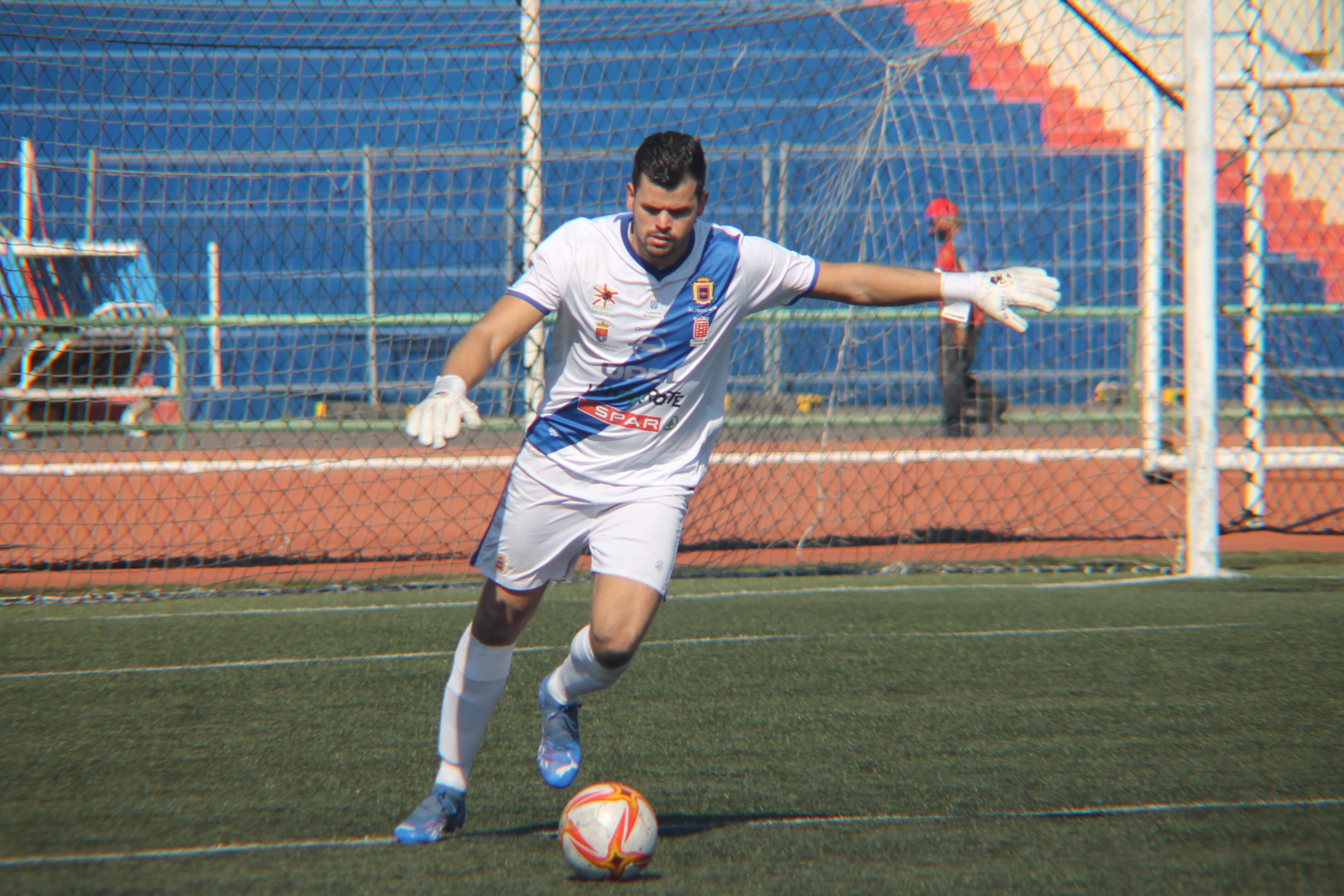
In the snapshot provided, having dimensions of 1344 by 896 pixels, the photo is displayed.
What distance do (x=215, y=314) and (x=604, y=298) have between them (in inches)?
226

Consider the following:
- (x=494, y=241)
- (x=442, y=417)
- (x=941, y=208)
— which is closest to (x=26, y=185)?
(x=494, y=241)

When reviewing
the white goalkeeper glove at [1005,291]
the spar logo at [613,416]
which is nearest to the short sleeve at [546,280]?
the spar logo at [613,416]

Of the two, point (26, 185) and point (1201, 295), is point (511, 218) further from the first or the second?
point (1201, 295)

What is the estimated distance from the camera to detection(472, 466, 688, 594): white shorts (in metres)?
3.28

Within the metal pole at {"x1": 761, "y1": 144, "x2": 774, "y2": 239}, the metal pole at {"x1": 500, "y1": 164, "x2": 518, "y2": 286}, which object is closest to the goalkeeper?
the metal pole at {"x1": 761, "y1": 144, "x2": 774, "y2": 239}

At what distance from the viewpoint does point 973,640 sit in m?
5.33

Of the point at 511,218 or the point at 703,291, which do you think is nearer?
the point at 703,291

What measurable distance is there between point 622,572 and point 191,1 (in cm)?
711

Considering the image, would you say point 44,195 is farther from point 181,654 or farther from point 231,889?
point 231,889

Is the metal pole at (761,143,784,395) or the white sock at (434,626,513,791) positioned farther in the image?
the metal pole at (761,143,784,395)

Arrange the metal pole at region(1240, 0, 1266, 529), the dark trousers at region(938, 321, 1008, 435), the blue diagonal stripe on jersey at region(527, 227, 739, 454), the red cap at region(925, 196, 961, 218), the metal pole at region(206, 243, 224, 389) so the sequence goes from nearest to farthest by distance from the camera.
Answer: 1. the blue diagonal stripe on jersey at region(527, 227, 739, 454)
2. the metal pole at region(1240, 0, 1266, 529)
3. the metal pole at region(206, 243, 224, 389)
4. the red cap at region(925, 196, 961, 218)
5. the dark trousers at region(938, 321, 1008, 435)

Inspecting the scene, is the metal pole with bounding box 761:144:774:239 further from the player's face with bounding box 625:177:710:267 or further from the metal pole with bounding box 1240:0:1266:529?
the player's face with bounding box 625:177:710:267

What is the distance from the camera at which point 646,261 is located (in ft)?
10.6

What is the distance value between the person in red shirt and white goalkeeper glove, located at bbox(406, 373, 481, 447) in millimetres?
5912
